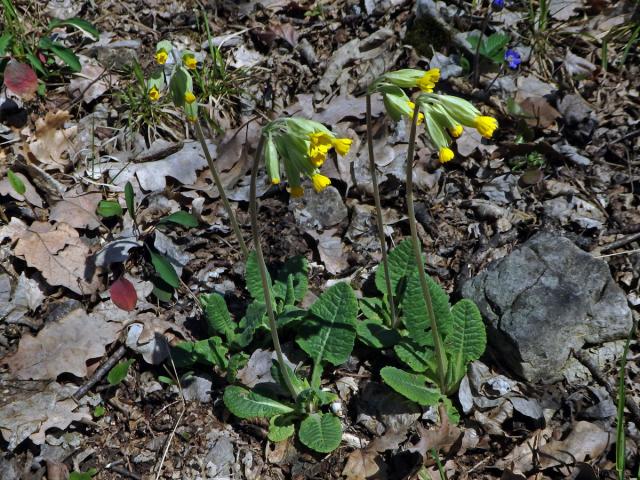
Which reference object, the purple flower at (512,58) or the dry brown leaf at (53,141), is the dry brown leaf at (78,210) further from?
the purple flower at (512,58)

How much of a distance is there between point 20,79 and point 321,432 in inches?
135

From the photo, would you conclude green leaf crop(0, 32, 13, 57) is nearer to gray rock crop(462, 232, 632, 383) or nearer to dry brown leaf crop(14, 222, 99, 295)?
dry brown leaf crop(14, 222, 99, 295)

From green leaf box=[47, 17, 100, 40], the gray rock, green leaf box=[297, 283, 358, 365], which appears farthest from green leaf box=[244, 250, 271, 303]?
green leaf box=[47, 17, 100, 40]

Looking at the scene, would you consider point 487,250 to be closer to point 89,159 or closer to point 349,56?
point 349,56

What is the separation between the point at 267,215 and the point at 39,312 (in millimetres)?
1530

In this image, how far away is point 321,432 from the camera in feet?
11.0

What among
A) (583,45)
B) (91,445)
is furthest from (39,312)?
(583,45)

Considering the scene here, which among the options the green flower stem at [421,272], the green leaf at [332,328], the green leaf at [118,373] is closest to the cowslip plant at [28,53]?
the green leaf at [118,373]

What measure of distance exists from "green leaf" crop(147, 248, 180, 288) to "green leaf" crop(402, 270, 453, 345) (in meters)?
1.35

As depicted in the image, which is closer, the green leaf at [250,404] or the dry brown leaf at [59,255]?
the green leaf at [250,404]

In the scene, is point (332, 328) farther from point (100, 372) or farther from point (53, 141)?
point (53, 141)

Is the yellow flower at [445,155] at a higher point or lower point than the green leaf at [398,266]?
higher

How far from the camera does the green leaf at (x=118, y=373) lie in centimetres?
366

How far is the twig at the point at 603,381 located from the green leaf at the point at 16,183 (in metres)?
3.45
